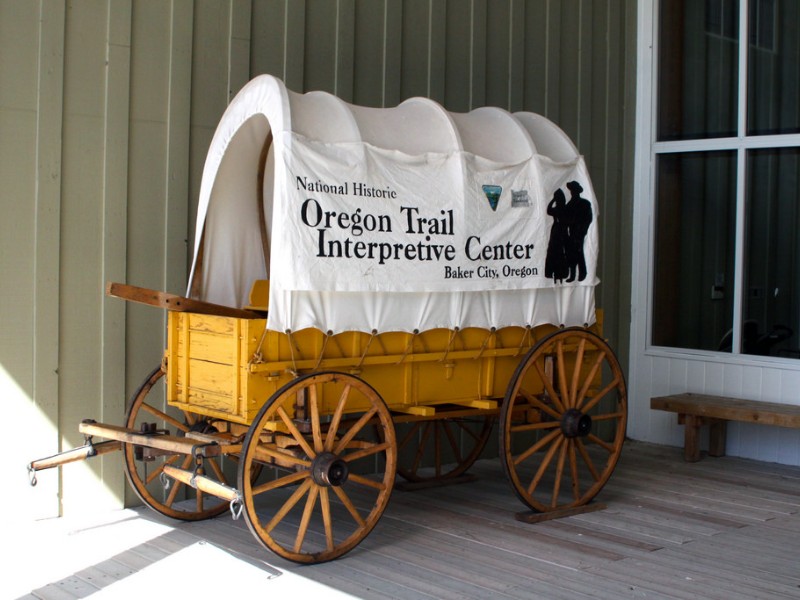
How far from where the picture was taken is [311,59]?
6895mm

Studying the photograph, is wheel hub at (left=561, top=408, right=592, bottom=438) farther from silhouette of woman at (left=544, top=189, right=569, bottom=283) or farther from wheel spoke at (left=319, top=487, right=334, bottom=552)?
wheel spoke at (left=319, top=487, right=334, bottom=552)

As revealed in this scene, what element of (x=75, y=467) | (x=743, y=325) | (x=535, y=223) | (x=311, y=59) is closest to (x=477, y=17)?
(x=311, y=59)

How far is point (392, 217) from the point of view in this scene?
5426 millimetres

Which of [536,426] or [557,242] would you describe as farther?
[557,242]

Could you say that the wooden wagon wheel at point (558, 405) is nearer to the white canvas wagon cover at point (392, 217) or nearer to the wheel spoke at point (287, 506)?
the white canvas wagon cover at point (392, 217)

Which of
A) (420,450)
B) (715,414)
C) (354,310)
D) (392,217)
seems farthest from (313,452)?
(715,414)

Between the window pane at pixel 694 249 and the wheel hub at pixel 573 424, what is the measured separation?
109 inches

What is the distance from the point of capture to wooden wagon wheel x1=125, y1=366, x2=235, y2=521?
18.4ft

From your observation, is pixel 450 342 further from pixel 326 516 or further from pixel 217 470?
pixel 217 470

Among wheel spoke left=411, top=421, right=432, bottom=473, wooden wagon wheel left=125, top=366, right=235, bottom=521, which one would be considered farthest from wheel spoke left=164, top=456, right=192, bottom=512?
wheel spoke left=411, top=421, right=432, bottom=473

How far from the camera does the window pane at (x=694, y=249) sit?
8422mm

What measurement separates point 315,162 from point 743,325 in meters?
4.61

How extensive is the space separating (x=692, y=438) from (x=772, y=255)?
1.62 meters

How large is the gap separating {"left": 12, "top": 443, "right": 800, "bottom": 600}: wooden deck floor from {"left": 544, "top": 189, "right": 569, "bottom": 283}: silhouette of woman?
4.98 feet
